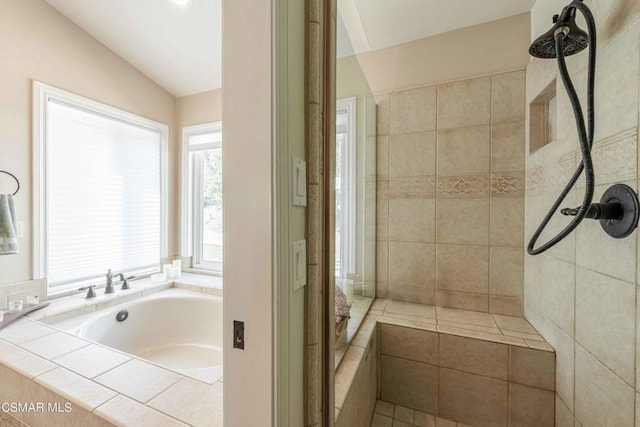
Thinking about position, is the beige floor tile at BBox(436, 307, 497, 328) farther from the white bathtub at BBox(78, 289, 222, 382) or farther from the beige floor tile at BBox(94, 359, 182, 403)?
the white bathtub at BBox(78, 289, 222, 382)

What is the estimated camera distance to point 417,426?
143 cm

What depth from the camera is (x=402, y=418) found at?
1.48m

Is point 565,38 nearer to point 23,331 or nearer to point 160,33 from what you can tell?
point 160,33

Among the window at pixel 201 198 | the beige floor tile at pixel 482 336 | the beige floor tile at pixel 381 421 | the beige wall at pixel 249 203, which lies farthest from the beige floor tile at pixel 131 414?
the window at pixel 201 198

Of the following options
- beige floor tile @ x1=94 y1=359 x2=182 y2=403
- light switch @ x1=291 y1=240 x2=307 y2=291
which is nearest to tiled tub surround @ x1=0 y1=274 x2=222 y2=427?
beige floor tile @ x1=94 y1=359 x2=182 y2=403

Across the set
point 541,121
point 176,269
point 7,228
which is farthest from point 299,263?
point 176,269

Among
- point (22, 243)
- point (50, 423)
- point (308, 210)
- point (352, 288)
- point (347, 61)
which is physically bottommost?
point (50, 423)

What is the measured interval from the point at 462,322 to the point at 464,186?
84cm

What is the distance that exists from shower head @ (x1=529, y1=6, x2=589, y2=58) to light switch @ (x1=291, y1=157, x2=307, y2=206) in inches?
46.2

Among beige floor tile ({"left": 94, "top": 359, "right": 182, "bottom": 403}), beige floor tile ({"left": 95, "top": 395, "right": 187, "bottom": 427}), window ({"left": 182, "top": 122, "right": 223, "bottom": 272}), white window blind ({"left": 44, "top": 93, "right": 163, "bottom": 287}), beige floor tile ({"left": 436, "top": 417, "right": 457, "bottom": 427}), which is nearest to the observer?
beige floor tile ({"left": 95, "top": 395, "right": 187, "bottom": 427})

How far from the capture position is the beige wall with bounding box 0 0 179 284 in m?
1.66

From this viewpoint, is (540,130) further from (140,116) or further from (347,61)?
(140,116)

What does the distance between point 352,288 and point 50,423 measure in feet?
4.30

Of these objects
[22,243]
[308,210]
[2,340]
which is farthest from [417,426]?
[22,243]
